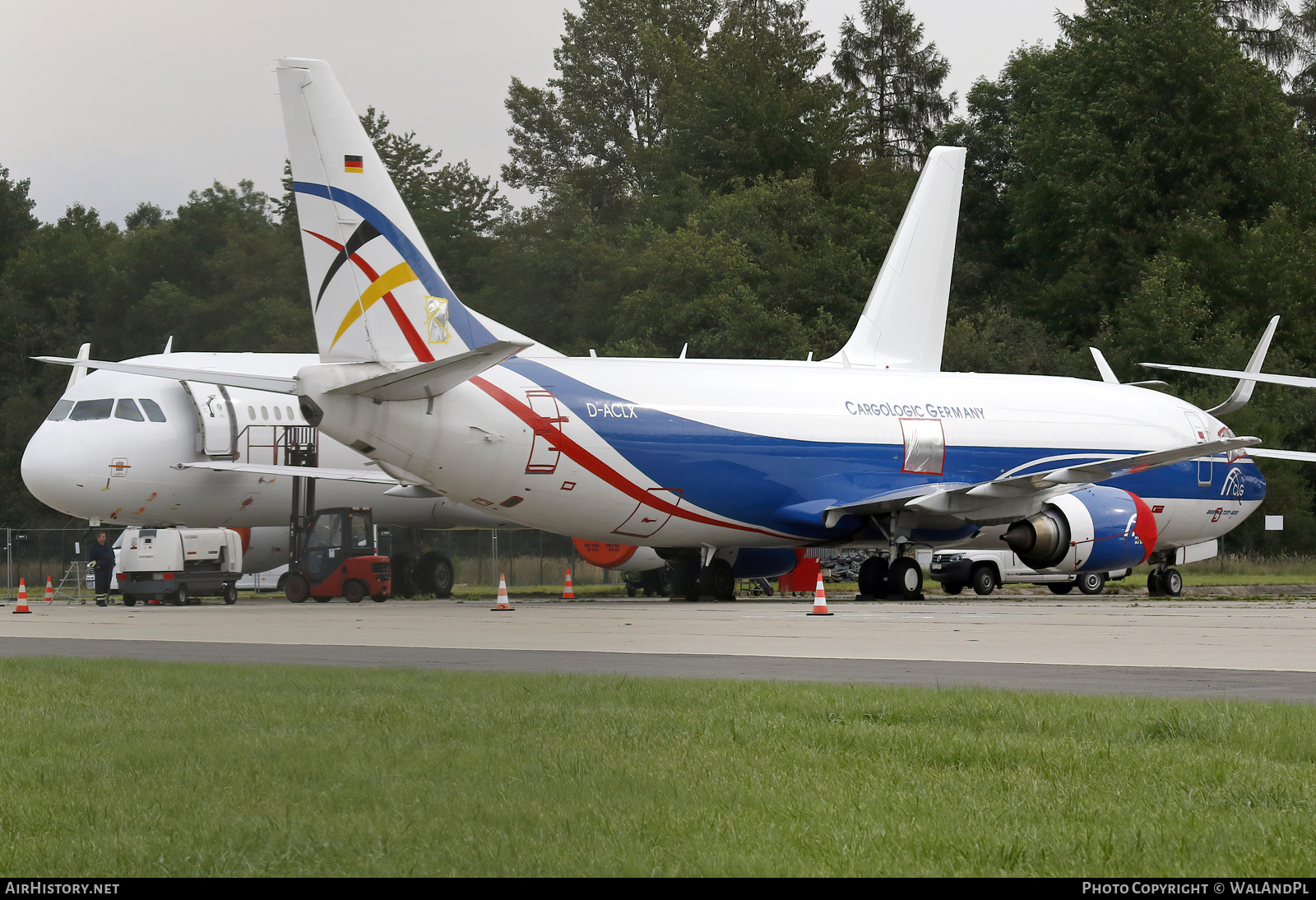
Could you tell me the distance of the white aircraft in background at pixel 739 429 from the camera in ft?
62.1

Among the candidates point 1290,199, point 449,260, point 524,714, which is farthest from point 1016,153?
point 524,714

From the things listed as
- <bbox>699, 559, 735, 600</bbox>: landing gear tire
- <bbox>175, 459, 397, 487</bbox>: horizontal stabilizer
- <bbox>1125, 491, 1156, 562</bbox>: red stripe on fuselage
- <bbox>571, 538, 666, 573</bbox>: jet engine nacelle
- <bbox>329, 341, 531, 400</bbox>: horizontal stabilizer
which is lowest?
<bbox>699, 559, 735, 600</bbox>: landing gear tire

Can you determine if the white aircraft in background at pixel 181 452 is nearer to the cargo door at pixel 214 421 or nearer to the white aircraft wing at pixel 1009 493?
the cargo door at pixel 214 421

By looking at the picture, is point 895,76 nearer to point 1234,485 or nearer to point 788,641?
point 1234,485

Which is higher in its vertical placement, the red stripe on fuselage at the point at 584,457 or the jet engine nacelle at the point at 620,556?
the red stripe on fuselage at the point at 584,457

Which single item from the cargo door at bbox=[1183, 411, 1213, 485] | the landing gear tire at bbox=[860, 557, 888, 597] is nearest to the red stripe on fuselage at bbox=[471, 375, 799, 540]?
the landing gear tire at bbox=[860, 557, 888, 597]

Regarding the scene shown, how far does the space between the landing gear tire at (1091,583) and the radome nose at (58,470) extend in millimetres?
19183

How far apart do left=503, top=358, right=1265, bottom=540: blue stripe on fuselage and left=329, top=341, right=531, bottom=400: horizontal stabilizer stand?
2.10 meters

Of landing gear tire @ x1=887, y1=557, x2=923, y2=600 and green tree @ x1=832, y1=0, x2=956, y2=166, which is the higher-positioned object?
green tree @ x1=832, y1=0, x2=956, y2=166

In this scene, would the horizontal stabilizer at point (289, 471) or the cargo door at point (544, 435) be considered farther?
the horizontal stabilizer at point (289, 471)

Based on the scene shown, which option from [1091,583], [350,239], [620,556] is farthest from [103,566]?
[1091,583]

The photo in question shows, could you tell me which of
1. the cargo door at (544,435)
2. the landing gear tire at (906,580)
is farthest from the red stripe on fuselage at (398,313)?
the landing gear tire at (906,580)

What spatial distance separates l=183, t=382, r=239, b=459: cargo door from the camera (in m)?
24.9

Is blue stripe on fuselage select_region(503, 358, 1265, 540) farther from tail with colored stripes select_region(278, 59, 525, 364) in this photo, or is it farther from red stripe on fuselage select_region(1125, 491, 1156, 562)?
tail with colored stripes select_region(278, 59, 525, 364)
